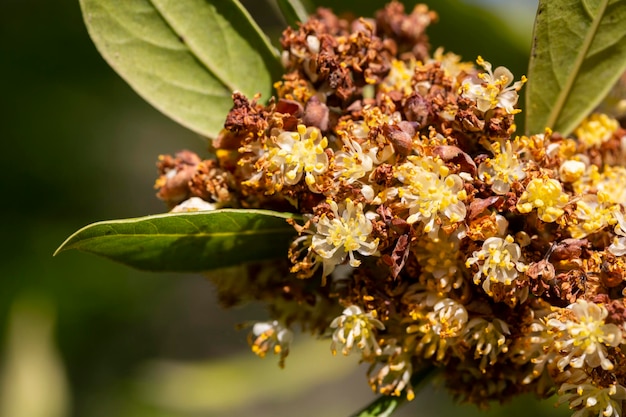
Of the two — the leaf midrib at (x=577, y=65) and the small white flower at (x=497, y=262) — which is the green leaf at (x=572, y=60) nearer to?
the leaf midrib at (x=577, y=65)

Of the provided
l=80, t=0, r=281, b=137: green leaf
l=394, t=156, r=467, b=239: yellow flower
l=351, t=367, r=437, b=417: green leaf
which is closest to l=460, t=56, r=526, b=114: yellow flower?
l=394, t=156, r=467, b=239: yellow flower

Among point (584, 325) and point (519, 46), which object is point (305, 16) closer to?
point (519, 46)

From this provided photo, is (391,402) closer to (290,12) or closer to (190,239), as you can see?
(190,239)

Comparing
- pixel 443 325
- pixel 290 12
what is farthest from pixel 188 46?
pixel 443 325

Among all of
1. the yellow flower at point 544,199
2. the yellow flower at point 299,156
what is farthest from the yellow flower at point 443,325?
the yellow flower at point 299,156

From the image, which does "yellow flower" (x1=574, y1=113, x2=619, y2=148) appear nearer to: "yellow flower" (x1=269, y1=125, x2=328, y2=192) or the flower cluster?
the flower cluster

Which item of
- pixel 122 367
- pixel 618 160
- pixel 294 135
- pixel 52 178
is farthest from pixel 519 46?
pixel 122 367
